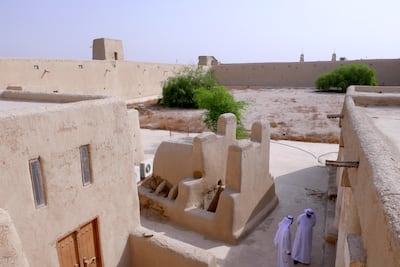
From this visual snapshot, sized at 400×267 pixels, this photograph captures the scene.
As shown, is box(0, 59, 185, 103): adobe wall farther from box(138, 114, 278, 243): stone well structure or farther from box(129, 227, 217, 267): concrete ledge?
box(129, 227, 217, 267): concrete ledge

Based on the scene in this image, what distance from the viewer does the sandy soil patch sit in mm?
16539

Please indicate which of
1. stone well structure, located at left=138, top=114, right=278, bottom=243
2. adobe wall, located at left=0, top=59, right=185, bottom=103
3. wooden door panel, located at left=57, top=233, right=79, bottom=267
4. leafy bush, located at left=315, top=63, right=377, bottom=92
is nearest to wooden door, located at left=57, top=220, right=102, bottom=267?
wooden door panel, located at left=57, top=233, right=79, bottom=267

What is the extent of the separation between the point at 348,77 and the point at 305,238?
93.4ft

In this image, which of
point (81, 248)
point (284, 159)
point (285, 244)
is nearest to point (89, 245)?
point (81, 248)

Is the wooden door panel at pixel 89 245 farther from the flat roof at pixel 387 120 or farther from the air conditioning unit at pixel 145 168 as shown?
the air conditioning unit at pixel 145 168

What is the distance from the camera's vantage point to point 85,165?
163 inches

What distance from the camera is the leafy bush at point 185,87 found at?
26.1m

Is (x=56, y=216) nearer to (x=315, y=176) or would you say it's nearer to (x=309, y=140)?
(x=315, y=176)

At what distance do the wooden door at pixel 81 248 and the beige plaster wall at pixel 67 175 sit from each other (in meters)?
0.10

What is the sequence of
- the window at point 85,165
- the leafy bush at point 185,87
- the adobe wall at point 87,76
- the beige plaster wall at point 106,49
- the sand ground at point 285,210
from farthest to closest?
the leafy bush at point 185,87 → the beige plaster wall at point 106,49 → the adobe wall at point 87,76 → the sand ground at point 285,210 → the window at point 85,165

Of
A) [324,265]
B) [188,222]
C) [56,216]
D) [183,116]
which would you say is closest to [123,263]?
[56,216]

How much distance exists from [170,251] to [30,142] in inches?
94.9

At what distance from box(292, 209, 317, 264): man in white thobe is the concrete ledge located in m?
2.53

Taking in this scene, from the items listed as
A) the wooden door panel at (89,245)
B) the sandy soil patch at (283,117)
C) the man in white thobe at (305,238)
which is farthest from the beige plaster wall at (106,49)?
the wooden door panel at (89,245)
